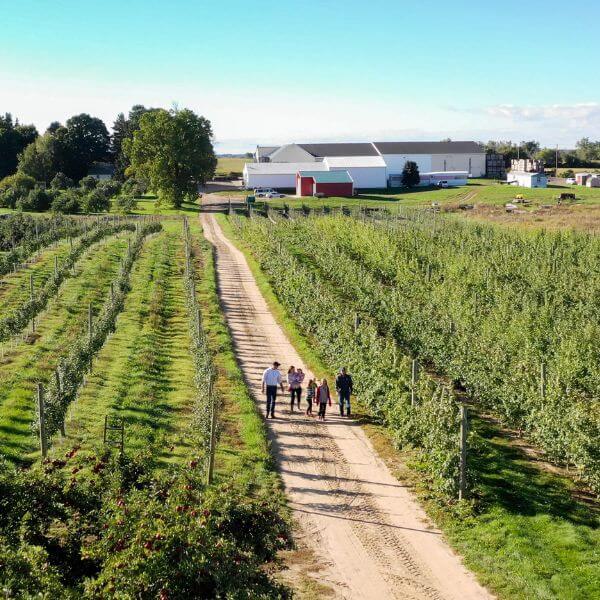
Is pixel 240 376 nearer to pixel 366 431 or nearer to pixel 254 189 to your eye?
pixel 366 431

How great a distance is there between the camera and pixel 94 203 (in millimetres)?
66438

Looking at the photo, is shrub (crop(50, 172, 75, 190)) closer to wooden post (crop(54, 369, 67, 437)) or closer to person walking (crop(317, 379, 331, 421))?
wooden post (crop(54, 369, 67, 437))

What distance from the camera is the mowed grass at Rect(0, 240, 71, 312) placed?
32.4m

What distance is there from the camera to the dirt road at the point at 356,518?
440 inches

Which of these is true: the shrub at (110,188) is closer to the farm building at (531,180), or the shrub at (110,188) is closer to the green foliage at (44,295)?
the green foliage at (44,295)

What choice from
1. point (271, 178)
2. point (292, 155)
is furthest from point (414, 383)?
point (292, 155)

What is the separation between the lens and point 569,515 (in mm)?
13320

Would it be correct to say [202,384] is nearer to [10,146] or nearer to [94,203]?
[94,203]

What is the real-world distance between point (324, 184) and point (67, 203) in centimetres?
2975

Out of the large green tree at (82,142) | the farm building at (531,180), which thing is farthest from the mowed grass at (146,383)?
the farm building at (531,180)

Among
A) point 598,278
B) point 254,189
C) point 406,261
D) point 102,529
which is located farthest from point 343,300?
point 254,189

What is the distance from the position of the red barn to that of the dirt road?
64067mm

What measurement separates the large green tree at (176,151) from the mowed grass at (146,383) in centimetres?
3540

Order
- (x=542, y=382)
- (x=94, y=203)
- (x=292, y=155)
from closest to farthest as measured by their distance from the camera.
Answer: (x=542, y=382) < (x=94, y=203) < (x=292, y=155)
